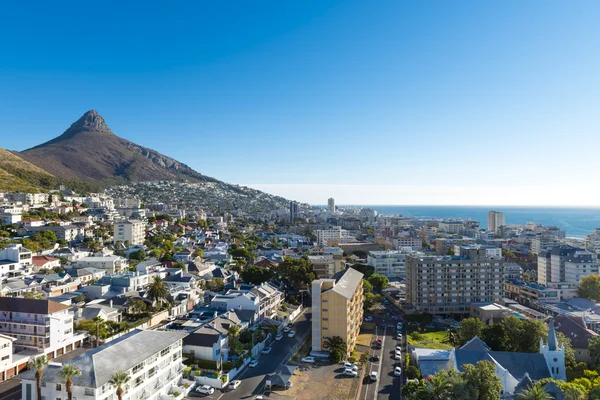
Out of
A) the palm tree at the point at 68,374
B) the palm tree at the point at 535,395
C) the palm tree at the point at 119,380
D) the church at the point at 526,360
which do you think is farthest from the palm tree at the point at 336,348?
the palm tree at the point at 68,374

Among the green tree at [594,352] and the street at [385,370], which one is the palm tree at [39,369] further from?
the green tree at [594,352]

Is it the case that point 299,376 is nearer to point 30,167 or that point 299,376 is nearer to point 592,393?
point 592,393

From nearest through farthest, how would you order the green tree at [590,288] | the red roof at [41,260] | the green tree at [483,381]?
the green tree at [483,381]
the red roof at [41,260]
the green tree at [590,288]

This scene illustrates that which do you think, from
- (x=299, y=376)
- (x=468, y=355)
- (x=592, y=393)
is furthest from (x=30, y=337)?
(x=592, y=393)

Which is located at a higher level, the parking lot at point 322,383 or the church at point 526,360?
the church at point 526,360

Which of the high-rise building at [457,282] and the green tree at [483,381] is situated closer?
the green tree at [483,381]

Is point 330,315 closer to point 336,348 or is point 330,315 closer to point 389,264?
point 336,348

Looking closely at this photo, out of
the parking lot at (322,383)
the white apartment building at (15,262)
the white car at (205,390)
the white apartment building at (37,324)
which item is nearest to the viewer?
the white car at (205,390)

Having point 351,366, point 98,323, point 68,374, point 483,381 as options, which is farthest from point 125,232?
point 483,381

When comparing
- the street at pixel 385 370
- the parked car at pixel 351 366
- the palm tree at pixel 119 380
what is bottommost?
the street at pixel 385 370
